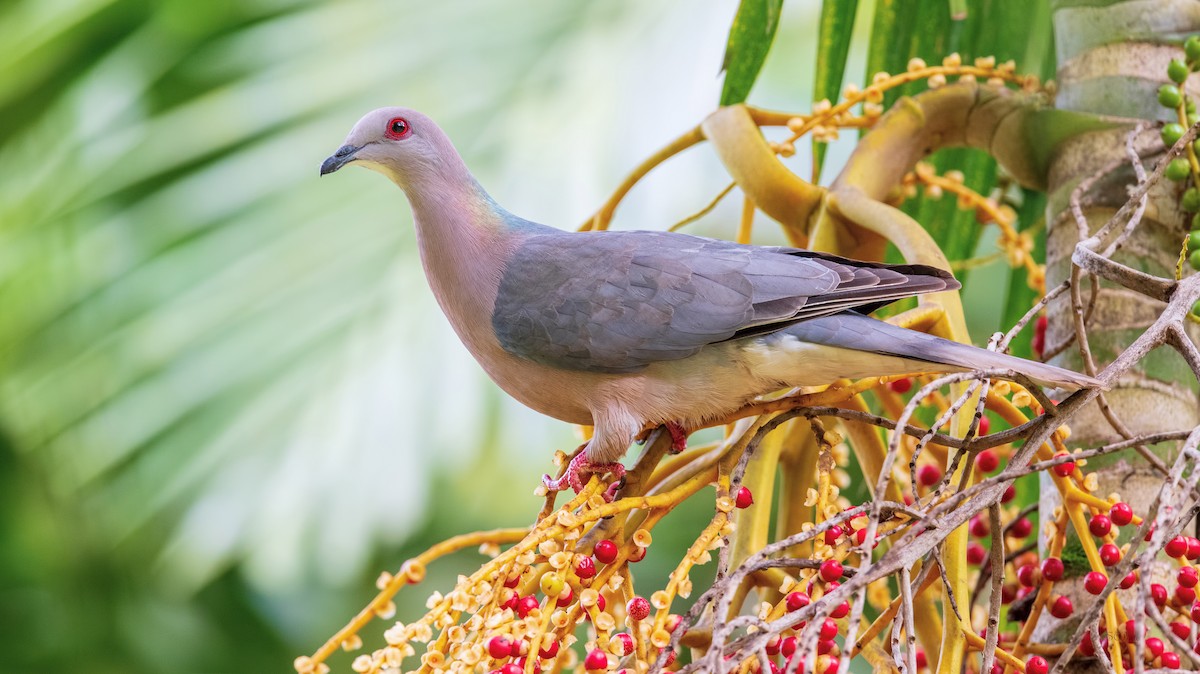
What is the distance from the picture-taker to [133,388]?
1757 millimetres

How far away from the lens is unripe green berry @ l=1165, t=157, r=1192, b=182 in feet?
3.32

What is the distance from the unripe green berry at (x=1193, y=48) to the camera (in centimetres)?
103

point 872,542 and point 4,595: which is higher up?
point 872,542

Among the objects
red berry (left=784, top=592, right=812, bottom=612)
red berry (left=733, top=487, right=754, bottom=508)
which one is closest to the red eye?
red berry (left=733, top=487, right=754, bottom=508)

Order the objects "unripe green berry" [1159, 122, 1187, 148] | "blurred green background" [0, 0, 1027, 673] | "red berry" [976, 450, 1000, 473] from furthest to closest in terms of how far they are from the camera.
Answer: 1. "blurred green background" [0, 0, 1027, 673]
2. "red berry" [976, 450, 1000, 473]
3. "unripe green berry" [1159, 122, 1187, 148]

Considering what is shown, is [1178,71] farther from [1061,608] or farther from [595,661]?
[595,661]

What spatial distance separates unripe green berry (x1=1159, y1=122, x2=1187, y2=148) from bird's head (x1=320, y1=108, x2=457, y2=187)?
2.20 ft

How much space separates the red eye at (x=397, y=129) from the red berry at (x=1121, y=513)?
0.71m

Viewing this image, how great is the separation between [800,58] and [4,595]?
6.41 feet

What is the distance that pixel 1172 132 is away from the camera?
100cm

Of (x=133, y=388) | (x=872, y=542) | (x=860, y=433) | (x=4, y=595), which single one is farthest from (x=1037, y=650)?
(x=4, y=595)

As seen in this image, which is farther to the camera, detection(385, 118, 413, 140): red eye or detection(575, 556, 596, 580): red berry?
detection(385, 118, 413, 140): red eye

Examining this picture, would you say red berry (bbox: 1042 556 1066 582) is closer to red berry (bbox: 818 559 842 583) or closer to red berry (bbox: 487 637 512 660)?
red berry (bbox: 818 559 842 583)

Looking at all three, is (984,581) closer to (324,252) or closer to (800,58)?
(324,252)
